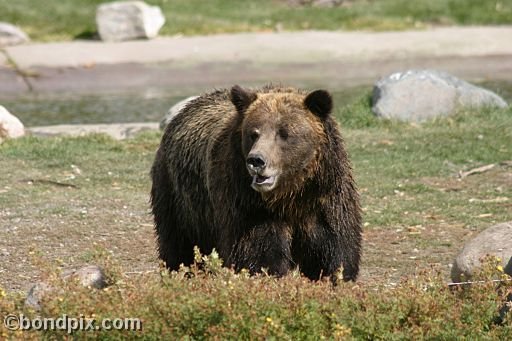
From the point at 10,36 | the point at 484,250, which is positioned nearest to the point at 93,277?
the point at 484,250

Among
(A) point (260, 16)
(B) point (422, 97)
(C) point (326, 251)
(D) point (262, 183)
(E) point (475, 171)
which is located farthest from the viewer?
(A) point (260, 16)

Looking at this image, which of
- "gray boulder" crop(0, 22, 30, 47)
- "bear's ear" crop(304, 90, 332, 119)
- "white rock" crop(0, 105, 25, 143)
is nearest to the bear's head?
"bear's ear" crop(304, 90, 332, 119)

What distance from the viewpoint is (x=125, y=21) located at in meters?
21.1

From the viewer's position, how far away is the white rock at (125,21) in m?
21.0

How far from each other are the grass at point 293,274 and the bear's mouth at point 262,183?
50 centimetres

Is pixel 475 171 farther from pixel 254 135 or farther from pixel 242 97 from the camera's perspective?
pixel 254 135

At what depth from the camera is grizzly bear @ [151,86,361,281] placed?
657cm

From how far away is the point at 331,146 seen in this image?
6695 millimetres

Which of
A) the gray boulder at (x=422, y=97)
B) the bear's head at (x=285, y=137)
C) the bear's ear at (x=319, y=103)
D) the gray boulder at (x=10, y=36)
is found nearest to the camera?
the bear's head at (x=285, y=137)

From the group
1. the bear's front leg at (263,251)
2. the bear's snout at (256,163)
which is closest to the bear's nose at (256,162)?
the bear's snout at (256,163)

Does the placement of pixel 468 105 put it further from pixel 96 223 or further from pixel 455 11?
pixel 455 11

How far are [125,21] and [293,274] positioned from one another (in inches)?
600

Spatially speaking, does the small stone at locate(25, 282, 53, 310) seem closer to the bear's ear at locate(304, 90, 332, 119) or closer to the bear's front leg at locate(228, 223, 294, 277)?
the bear's front leg at locate(228, 223, 294, 277)

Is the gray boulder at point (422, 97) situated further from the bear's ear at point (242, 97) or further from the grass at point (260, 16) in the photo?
the grass at point (260, 16)
